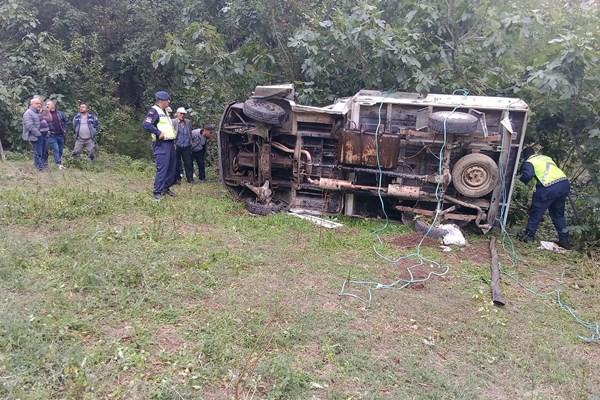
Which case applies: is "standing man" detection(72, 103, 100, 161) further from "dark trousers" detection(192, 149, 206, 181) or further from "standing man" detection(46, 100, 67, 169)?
"dark trousers" detection(192, 149, 206, 181)

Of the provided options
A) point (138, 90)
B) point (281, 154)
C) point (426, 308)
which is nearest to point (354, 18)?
point (281, 154)

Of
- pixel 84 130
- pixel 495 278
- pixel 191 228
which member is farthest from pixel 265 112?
pixel 84 130

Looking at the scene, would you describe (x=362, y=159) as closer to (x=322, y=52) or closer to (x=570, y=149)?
(x=322, y=52)

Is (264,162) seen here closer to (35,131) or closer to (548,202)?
(548,202)

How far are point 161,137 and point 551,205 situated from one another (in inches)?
217

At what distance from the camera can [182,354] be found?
11.8 feet

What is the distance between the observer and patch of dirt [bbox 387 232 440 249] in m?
6.60

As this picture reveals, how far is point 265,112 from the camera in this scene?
288 inches

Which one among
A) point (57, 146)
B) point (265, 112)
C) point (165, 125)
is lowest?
point (57, 146)

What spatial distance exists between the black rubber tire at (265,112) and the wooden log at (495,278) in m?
3.25

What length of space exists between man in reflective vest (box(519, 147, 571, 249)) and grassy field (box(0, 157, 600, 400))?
24.5 inches

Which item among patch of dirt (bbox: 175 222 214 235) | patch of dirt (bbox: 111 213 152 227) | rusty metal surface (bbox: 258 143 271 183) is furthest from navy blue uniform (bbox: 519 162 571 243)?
patch of dirt (bbox: 111 213 152 227)

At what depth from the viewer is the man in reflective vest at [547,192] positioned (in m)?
6.99

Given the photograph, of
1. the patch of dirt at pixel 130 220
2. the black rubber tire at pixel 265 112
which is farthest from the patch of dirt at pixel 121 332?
the black rubber tire at pixel 265 112
